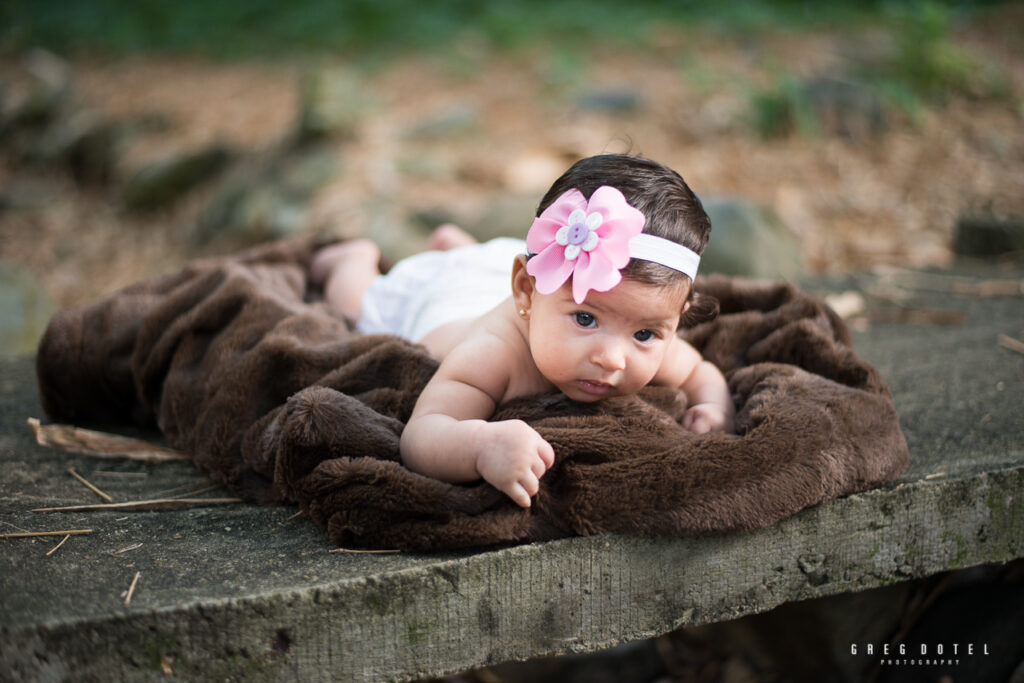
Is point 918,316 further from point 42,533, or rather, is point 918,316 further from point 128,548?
point 42,533

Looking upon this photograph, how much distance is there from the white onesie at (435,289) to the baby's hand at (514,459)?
864 millimetres

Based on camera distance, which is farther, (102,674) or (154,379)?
(154,379)

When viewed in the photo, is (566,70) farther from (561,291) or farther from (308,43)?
(561,291)

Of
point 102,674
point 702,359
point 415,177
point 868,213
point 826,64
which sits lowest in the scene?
point 102,674

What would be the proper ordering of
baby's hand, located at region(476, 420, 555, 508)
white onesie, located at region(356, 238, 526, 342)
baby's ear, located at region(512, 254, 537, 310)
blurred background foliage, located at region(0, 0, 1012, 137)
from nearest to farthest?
1. baby's hand, located at region(476, 420, 555, 508)
2. baby's ear, located at region(512, 254, 537, 310)
3. white onesie, located at region(356, 238, 526, 342)
4. blurred background foliage, located at region(0, 0, 1012, 137)

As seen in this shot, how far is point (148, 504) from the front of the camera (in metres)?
2.10

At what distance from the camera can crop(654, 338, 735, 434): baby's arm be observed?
7.28 feet

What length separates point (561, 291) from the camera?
192 cm

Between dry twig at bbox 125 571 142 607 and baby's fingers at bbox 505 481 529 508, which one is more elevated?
baby's fingers at bbox 505 481 529 508

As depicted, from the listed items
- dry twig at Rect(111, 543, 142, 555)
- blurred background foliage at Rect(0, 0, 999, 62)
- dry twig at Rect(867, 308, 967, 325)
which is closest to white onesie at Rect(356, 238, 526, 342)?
dry twig at Rect(111, 543, 142, 555)

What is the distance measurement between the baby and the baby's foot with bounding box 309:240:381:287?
110cm

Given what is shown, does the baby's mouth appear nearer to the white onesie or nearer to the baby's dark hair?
the baby's dark hair

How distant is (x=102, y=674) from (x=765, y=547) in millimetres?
1359

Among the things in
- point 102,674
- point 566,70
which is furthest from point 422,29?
point 102,674
